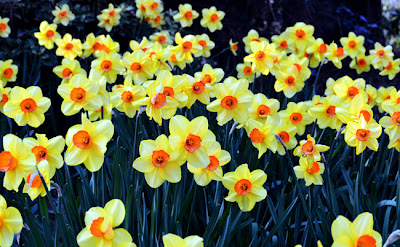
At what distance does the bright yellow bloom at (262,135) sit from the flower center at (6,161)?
97 centimetres

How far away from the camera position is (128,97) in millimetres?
1945

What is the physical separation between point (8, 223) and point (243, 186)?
83 cm

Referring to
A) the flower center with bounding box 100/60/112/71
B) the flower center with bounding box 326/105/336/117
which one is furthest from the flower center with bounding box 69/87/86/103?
the flower center with bounding box 326/105/336/117

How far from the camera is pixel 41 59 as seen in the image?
12.7 feet

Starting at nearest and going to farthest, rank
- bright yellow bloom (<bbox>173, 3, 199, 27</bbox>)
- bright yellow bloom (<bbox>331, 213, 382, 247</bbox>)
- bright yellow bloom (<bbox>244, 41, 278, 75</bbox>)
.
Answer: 1. bright yellow bloom (<bbox>331, 213, 382, 247</bbox>)
2. bright yellow bloom (<bbox>244, 41, 278, 75</bbox>)
3. bright yellow bloom (<bbox>173, 3, 199, 27</bbox>)

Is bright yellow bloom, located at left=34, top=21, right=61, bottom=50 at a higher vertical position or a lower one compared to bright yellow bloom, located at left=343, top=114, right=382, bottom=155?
lower

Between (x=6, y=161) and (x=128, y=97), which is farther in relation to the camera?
(x=128, y=97)

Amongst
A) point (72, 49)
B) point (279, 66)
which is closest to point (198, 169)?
point (279, 66)

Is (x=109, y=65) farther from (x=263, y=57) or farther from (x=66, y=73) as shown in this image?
(x=263, y=57)

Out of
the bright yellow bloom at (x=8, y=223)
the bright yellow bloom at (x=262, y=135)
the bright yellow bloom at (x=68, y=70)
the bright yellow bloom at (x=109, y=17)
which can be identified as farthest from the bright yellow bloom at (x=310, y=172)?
the bright yellow bloom at (x=109, y=17)

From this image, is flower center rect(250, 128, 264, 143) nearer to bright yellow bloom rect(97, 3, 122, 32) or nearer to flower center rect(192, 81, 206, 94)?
flower center rect(192, 81, 206, 94)

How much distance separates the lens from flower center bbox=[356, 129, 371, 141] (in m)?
1.60

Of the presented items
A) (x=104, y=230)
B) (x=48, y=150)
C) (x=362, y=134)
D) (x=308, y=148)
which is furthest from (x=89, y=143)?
(x=362, y=134)

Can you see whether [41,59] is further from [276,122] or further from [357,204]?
[357,204]
